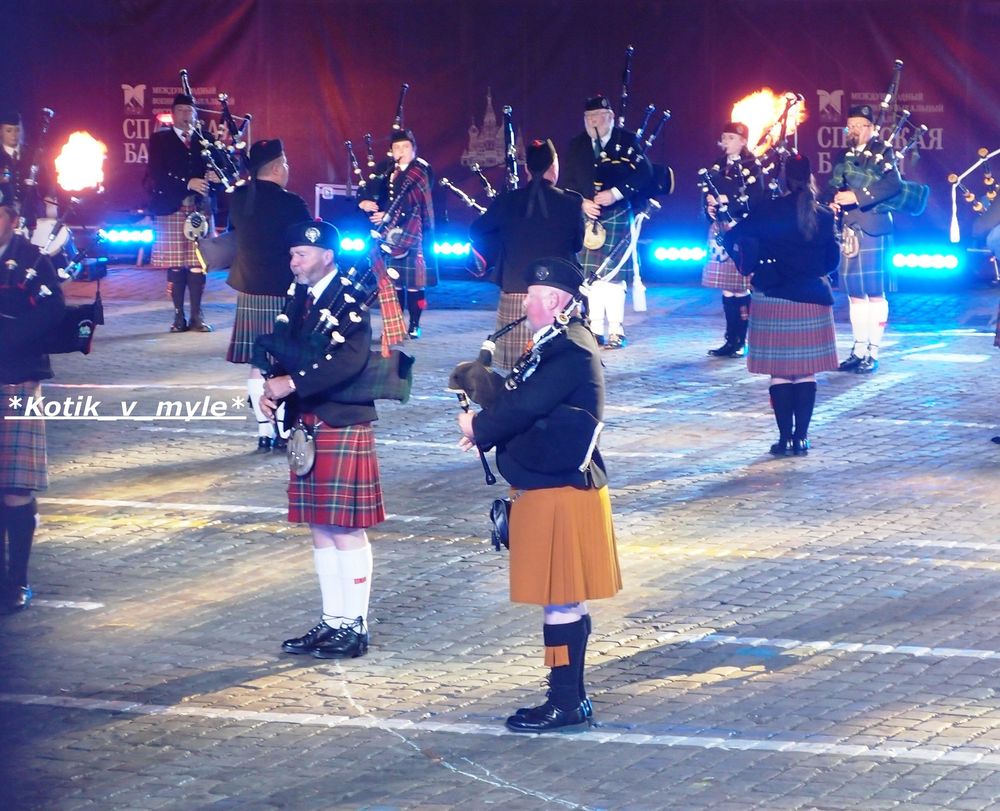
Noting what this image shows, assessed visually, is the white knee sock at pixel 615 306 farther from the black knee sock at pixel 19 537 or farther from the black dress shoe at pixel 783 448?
the black knee sock at pixel 19 537

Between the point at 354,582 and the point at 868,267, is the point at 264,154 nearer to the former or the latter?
the point at 354,582

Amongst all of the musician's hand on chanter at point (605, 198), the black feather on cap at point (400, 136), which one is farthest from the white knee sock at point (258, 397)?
the black feather on cap at point (400, 136)

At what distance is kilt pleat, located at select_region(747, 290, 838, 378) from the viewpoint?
11.1 metres

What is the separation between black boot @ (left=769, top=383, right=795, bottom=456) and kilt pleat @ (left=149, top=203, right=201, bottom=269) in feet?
23.2

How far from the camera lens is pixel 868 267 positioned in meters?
14.4

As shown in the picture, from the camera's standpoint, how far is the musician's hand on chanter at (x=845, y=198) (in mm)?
13367

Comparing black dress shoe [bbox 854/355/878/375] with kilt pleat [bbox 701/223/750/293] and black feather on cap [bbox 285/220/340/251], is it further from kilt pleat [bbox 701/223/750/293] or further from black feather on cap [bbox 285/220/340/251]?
black feather on cap [bbox 285/220/340/251]

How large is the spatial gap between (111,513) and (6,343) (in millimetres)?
2145

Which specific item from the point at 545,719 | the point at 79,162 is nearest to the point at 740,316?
the point at 79,162

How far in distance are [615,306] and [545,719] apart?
929 cm

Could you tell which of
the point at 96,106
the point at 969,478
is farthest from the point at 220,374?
the point at 96,106

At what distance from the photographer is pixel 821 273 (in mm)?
10992

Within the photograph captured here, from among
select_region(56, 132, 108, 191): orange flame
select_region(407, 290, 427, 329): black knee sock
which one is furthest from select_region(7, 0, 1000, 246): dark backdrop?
select_region(407, 290, 427, 329): black knee sock

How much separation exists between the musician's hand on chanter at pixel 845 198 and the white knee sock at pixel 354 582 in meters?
7.04
